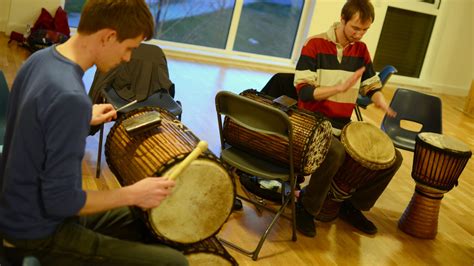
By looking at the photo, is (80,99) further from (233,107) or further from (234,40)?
(234,40)

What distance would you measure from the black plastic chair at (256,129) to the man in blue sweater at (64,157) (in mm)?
1088

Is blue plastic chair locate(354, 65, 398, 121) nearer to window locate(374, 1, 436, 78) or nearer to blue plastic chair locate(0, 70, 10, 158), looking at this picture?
blue plastic chair locate(0, 70, 10, 158)

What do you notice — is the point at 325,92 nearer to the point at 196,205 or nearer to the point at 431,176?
the point at 431,176

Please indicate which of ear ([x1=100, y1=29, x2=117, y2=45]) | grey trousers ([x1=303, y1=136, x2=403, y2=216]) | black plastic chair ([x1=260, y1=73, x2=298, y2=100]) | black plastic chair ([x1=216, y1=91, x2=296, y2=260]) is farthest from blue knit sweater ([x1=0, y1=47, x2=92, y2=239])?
black plastic chair ([x1=260, y1=73, x2=298, y2=100])

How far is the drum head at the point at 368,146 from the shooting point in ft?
10.4

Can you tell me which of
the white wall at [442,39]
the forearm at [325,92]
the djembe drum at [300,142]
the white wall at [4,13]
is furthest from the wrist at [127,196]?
the white wall at [442,39]

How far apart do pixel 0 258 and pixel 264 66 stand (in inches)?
245

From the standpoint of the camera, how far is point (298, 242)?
3.19 m

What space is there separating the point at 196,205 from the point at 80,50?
2.13 ft

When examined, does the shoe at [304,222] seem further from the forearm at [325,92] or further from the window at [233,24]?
the window at [233,24]

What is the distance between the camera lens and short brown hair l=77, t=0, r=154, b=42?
157 centimetres

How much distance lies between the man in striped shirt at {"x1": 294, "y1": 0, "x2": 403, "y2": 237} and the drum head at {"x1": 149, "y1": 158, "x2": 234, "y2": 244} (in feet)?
4.05

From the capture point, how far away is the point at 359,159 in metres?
3.17

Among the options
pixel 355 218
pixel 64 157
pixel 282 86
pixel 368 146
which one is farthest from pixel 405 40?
pixel 64 157
